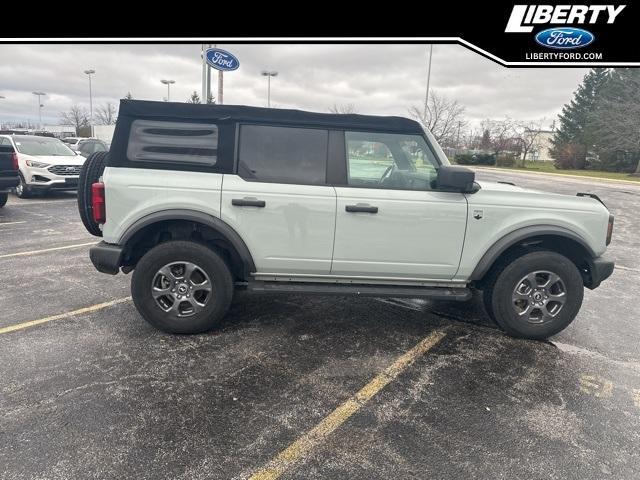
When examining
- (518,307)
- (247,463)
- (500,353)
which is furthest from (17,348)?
(518,307)

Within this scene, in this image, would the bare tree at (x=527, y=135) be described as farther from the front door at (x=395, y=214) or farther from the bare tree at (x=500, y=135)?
the front door at (x=395, y=214)

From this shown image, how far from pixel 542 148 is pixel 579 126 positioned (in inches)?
638

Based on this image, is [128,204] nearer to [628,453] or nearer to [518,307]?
[518,307]

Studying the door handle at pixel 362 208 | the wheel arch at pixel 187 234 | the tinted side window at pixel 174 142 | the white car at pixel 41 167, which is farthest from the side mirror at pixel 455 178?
the white car at pixel 41 167

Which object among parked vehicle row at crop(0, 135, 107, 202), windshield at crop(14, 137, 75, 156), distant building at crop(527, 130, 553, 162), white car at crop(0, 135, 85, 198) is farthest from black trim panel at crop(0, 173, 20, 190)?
distant building at crop(527, 130, 553, 162)

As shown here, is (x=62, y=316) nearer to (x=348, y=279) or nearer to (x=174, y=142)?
(x=174, y=142)

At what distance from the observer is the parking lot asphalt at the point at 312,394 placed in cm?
230

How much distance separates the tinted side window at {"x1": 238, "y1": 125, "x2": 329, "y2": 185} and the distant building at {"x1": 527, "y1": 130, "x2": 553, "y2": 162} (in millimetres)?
61079

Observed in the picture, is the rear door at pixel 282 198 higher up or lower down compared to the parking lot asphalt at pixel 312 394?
higher up

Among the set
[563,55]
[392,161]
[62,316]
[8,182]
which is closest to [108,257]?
[62,316]

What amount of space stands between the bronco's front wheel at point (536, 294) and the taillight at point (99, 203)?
350 centimetres

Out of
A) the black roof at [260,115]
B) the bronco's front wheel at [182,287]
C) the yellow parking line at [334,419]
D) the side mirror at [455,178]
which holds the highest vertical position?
the black roof at [260,115]

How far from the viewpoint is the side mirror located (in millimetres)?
3439

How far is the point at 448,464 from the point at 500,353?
5.27ft
